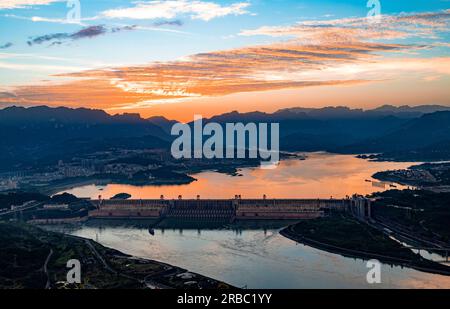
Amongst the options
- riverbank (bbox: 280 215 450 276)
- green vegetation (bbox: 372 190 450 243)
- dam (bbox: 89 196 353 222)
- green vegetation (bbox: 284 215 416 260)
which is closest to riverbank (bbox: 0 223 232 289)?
riverbank (bbox: 280 215 450 276)

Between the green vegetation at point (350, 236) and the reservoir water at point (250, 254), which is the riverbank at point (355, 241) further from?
the reservoir water at point (250, 254)

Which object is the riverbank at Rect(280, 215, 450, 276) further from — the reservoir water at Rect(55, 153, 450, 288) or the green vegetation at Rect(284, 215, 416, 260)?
the reservoir water at Rect(55, 153, 450, 288)

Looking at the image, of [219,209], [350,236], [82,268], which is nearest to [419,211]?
[350,236]

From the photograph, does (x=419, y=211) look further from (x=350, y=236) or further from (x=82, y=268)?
(x=82, y=268)

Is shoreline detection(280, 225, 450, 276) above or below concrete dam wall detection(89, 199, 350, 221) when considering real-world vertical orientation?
above

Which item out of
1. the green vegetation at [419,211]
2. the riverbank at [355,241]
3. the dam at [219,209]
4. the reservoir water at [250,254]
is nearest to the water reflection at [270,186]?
the reservoir water at [250,254]
